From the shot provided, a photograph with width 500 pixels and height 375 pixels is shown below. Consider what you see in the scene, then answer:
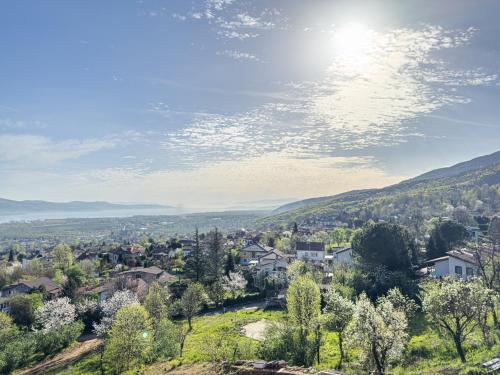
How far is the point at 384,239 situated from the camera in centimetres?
4694

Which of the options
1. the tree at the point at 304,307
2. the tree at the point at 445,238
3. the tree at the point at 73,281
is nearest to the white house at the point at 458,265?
the tree at the point at 445,238

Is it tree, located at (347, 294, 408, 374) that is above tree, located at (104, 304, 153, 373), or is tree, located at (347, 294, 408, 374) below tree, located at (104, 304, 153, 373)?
above

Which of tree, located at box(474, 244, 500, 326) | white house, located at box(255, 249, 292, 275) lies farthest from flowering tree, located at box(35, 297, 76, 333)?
tree, located at box(474, 244, 500, 326)

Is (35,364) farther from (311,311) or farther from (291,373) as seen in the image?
(291,373)

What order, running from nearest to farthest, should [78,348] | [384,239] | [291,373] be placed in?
[291,373], [78,348], [384,239]

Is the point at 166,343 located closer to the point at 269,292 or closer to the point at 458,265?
the point at 269,292

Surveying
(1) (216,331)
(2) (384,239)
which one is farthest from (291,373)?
(2) (384,239)

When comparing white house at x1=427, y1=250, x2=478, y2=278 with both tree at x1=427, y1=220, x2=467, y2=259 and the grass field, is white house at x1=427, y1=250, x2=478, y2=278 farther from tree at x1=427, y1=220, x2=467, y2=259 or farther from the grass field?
the grass field

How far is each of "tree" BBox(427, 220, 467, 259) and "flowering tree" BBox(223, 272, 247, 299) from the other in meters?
30.0

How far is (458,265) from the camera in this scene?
44.3m

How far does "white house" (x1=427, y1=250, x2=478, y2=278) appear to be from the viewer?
140ft

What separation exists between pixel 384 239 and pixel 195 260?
3119cm

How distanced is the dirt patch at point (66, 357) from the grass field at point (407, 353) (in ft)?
6.09

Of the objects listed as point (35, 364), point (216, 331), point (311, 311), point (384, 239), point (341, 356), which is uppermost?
point (384, 239)
